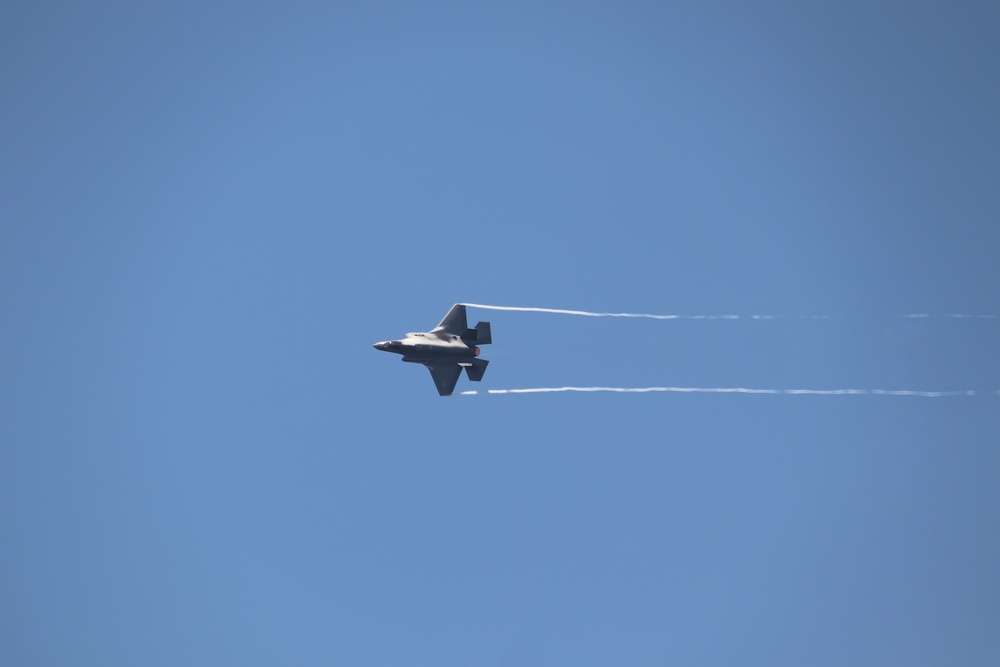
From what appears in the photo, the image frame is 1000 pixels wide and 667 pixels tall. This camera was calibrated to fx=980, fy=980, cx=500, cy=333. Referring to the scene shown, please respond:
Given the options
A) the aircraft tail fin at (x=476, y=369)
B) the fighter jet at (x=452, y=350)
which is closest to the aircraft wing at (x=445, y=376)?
the fighter jet at (x=452, y=350)

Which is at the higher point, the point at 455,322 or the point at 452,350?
the point at 455,322

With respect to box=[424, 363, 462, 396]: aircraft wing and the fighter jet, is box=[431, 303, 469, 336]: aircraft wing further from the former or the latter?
box=[424, 363, 462, 396]: aircraft wing

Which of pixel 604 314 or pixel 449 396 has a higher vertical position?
pixel 604 314

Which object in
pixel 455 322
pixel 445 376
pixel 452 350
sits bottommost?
pixel 445 376

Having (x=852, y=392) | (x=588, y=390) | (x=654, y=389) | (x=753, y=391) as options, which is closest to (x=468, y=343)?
(x=588, y=390)

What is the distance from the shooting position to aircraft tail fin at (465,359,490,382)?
199ft

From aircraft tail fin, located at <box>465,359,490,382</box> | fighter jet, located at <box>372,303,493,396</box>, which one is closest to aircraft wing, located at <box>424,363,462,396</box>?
fighter jet, located at <box>372,303,493,396</box>

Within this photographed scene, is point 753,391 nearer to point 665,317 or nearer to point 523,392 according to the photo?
point 665,317

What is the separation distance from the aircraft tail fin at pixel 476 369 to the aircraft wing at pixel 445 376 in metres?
0.70

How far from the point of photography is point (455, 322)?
6100cm

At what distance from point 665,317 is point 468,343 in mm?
12470

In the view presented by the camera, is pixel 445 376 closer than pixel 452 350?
No

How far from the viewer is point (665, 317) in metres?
61.5

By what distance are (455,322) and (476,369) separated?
3209mm
